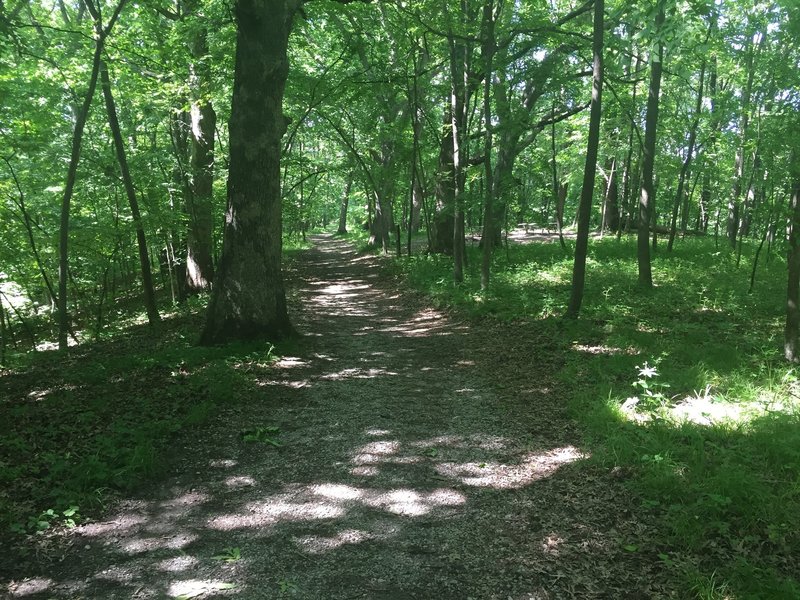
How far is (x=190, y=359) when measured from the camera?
21.4ft

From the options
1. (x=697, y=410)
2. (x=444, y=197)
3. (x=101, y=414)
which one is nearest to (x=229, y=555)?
(x=101, y=414)

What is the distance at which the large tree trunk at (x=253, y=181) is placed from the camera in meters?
7.05

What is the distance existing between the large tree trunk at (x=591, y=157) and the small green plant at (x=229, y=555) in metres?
6.44

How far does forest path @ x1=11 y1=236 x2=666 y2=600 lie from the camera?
112 inches

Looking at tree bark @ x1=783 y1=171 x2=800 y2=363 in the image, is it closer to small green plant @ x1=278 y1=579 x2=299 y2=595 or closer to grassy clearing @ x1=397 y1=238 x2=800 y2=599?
grassy clearing @ x1=397 y1=238 x2=800 y2=599

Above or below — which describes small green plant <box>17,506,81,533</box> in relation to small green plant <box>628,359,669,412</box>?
below

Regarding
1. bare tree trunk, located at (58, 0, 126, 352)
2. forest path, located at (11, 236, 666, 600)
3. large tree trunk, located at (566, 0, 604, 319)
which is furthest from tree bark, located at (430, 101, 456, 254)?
forest path, located at (11, 236, 666, 600)

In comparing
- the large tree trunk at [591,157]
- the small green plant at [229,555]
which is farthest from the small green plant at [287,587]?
the large tree trunk at [591,157]

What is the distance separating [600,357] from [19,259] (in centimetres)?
1268

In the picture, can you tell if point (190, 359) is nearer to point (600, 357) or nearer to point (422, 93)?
point (600, 357)

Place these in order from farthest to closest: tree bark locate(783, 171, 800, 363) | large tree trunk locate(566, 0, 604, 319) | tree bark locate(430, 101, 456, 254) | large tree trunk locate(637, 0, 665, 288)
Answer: tree bark locate(430, 101, 456, 254) → large tree trunk locate(637, 0, 665, 288) → large tree trunk locate(566, 0, 604, 319) → tree bark locate(783, 171, 800, 363)

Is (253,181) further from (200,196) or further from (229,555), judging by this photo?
(200,196)

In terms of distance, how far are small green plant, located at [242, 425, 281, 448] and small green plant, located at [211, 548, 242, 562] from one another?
156 centimetres

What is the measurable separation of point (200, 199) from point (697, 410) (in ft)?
38.7
